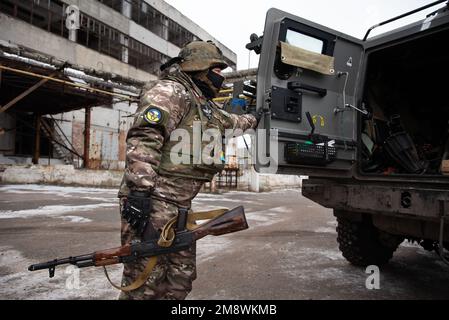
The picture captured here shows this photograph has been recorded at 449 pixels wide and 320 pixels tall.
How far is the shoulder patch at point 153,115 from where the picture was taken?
1.92 metres

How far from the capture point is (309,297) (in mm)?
2809

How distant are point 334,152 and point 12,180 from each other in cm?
1266

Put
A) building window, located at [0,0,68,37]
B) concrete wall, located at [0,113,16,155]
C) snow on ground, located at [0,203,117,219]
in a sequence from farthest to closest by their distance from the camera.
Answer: building window, located at [0,0,68,37]
concrete wall, located at [0,113,16,155]
snow on ground, located at [0,203,117,219]

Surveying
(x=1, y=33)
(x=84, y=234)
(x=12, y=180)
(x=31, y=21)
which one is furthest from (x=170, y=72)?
(x=31, y=21)

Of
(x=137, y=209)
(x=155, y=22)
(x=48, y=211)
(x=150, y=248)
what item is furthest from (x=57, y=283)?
(x=155, y=22)

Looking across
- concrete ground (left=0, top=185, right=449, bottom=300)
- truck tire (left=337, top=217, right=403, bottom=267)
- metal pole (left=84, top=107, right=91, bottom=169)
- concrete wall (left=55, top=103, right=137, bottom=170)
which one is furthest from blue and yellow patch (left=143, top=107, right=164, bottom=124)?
concrete wall (left=55, top=103, right=137, bottom=170)

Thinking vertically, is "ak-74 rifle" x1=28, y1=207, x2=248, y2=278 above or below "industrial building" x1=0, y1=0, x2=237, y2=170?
below

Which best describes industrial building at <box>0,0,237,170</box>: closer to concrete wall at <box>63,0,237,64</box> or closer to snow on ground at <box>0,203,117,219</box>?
concrete wall at <box>63,0,237,64</box>

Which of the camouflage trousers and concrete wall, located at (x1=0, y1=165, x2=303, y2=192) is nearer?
the camouflage trousers

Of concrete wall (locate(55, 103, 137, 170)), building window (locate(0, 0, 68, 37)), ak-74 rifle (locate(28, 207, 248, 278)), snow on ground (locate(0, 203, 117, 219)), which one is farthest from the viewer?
concrete wall (locate(55, 103, 137, 170))

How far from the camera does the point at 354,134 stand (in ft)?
10.1

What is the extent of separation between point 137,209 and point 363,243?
106 inches

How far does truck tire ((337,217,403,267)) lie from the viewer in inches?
135

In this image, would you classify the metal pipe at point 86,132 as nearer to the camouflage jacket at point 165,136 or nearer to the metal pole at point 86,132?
the metal pole at point 86,132
